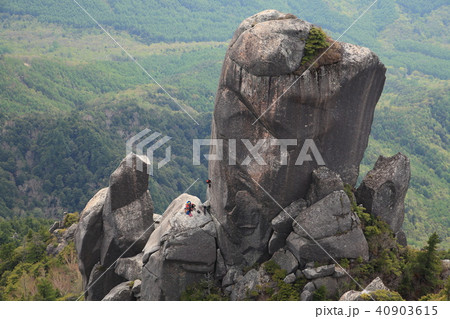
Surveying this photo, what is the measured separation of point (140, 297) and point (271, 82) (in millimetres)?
21830

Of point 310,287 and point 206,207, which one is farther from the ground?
point 206,207

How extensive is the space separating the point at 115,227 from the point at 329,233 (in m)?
19.9

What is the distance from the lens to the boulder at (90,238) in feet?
165

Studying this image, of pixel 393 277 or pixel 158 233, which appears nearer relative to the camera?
pixel 393 277

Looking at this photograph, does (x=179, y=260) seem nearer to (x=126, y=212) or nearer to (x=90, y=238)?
(x=126, y=212)

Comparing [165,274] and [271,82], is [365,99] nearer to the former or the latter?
Answer: [271,82]

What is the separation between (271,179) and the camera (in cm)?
4269

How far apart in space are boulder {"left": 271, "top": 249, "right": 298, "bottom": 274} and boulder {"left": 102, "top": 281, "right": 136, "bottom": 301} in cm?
1349

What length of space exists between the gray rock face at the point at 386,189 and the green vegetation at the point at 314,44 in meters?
11.6

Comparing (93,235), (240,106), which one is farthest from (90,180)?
(240,106)

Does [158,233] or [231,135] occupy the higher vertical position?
[231,135]

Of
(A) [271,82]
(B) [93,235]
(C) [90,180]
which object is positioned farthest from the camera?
(C) [90,180]

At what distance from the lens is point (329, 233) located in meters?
41.6

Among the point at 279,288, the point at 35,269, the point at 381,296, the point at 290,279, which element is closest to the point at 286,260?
the point at 290,279
